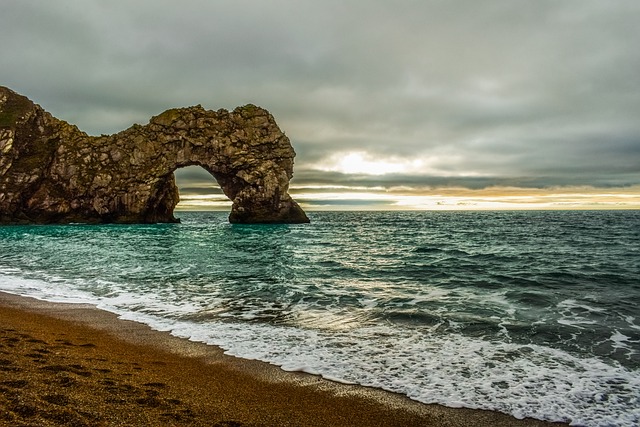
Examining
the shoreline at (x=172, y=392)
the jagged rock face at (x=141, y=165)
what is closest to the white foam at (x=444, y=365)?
the shoreline at (x=172, y=392)

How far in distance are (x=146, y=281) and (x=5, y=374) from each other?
13.8 meters

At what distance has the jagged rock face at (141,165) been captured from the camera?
3273 inches

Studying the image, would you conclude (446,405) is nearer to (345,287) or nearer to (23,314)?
(345,287)

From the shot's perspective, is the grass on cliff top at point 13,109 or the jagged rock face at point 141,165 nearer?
the jagged rock face at point 141,165

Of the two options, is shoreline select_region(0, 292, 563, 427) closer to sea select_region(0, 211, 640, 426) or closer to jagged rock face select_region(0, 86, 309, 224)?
sea select_region(0, 211, 640, 426)

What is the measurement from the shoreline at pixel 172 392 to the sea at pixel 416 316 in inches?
20.5

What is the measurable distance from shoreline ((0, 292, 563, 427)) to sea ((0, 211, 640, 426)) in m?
0.52

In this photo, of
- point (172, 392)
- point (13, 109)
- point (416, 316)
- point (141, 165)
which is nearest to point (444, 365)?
point (416, 316)

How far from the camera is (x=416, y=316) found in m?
12.8

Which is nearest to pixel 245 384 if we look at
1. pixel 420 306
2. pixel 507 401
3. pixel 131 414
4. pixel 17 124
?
pixel 131 414

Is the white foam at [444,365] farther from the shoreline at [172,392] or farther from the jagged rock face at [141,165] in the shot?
the jagged rock face at [141,165]

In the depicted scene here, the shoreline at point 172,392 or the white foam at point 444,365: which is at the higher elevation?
the shoreline at point 172,392

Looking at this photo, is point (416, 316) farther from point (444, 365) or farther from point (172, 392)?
point (172, 392)

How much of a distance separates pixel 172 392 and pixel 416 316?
27.8 feet
